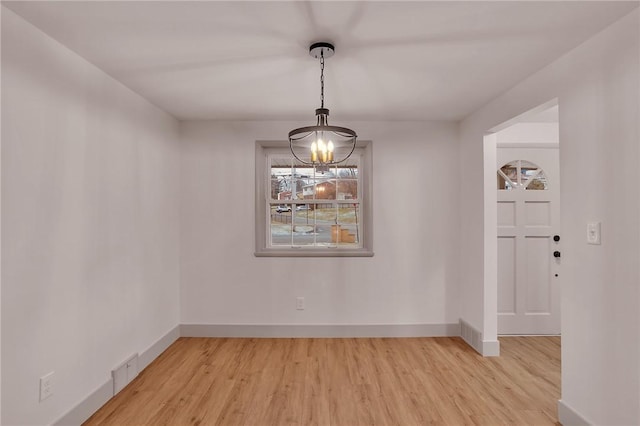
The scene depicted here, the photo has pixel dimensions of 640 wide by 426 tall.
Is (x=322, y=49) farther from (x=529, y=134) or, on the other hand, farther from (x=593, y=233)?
(x=529, y=134)

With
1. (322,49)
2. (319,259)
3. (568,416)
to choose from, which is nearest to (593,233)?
(568,416)

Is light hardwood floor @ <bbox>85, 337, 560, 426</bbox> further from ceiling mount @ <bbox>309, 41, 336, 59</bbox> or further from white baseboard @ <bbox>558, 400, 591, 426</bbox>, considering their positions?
ceiling mount @ <bbox>309, 41, 336, 59</bbox>

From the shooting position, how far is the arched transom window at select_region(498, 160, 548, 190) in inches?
A: 161

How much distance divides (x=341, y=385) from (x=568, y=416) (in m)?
1.53

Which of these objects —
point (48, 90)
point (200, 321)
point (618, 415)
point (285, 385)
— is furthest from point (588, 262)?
point (200, 321)

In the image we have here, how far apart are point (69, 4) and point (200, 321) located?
3.19 m

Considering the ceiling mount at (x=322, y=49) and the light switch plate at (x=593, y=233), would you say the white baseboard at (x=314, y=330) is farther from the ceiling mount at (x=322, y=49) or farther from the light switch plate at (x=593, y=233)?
the ceiling mount at (x=322, y=49)

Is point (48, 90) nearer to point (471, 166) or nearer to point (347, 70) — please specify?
point (347, 70)

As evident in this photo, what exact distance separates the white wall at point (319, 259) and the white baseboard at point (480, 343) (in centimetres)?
31

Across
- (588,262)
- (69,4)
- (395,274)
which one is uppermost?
(69,4)

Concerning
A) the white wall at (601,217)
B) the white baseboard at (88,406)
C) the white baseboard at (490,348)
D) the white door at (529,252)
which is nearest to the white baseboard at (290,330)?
the white baseboard at (490,348)

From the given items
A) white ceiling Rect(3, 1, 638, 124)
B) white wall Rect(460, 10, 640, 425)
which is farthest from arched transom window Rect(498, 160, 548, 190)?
white wall Rect(460, 10, 640, 425)

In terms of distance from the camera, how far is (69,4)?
5.93ft

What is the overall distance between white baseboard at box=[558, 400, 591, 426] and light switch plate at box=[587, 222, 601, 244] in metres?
1.09
